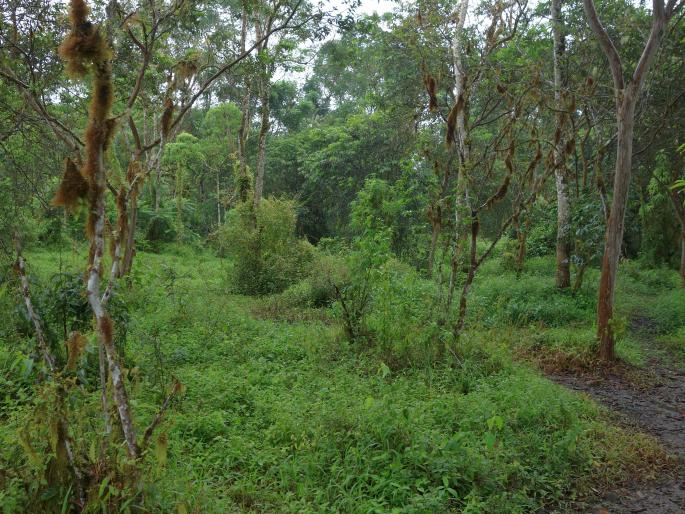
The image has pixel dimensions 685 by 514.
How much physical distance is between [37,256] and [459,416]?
1406 centimetres

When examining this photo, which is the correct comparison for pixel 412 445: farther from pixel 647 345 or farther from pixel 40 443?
pixel 647 345

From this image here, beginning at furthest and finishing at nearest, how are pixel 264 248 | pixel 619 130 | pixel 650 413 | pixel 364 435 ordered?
1. pixel 264 248
2. pixel 619 130
3. pixel 650 413
4. pixel 364 435

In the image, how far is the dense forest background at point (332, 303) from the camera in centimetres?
300

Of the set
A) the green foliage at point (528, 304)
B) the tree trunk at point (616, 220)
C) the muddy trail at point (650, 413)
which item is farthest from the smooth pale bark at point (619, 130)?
the green foliage at point (528, 304)

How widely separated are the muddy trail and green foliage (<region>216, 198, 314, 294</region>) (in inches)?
273

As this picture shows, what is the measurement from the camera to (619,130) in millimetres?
6926

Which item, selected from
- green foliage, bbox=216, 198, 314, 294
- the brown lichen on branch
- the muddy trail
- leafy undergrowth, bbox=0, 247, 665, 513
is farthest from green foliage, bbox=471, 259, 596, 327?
the brown lichen on branch

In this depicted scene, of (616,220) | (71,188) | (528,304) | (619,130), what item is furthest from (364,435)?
(528,304)

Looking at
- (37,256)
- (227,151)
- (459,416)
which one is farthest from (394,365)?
(227,151)

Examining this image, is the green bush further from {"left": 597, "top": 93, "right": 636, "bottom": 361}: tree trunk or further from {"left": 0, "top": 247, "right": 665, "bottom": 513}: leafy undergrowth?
{"left": 0, "top": 247, "right": 665, "bottom": 513}: leafy undergrowth

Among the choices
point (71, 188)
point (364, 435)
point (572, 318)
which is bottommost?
point (364, 435)

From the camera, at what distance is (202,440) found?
4.23 meters

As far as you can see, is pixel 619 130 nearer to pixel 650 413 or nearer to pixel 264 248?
pixel 650 413

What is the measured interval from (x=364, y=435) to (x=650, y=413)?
11.5ft
